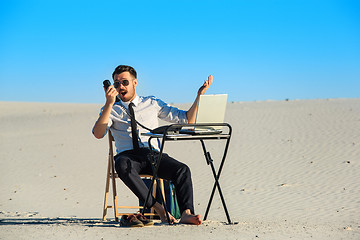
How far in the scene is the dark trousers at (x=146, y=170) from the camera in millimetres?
5133

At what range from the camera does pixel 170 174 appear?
17.3 ft

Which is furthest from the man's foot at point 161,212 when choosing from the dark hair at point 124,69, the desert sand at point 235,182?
the dark hair at point 124,69

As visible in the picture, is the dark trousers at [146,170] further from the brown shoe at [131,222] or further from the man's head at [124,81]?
the man's head at [124,81]

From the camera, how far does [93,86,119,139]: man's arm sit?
4.85m

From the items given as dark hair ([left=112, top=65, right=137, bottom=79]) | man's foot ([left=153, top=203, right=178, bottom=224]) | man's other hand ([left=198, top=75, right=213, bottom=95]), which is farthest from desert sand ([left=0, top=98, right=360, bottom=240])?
dark hair ([left=112, top=65, right=137, bottom=79])

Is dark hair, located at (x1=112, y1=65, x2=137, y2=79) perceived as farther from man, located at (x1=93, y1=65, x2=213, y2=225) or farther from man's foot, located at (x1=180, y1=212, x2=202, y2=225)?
man's foot, located at (x1=180, y1=212, x2=202, y2=225)

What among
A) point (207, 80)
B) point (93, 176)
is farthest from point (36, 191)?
point (207, 80)

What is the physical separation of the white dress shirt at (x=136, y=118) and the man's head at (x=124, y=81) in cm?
8

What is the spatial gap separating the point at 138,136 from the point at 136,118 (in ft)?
0.63

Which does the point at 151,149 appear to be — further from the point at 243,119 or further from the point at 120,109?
the point at 243,119

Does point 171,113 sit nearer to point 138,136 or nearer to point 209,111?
point 138,136

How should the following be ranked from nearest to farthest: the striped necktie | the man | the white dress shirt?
the man
the striped necktie
the white dress shirt

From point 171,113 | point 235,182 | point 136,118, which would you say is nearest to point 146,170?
point 136,118

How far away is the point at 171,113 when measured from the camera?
18.2ft
